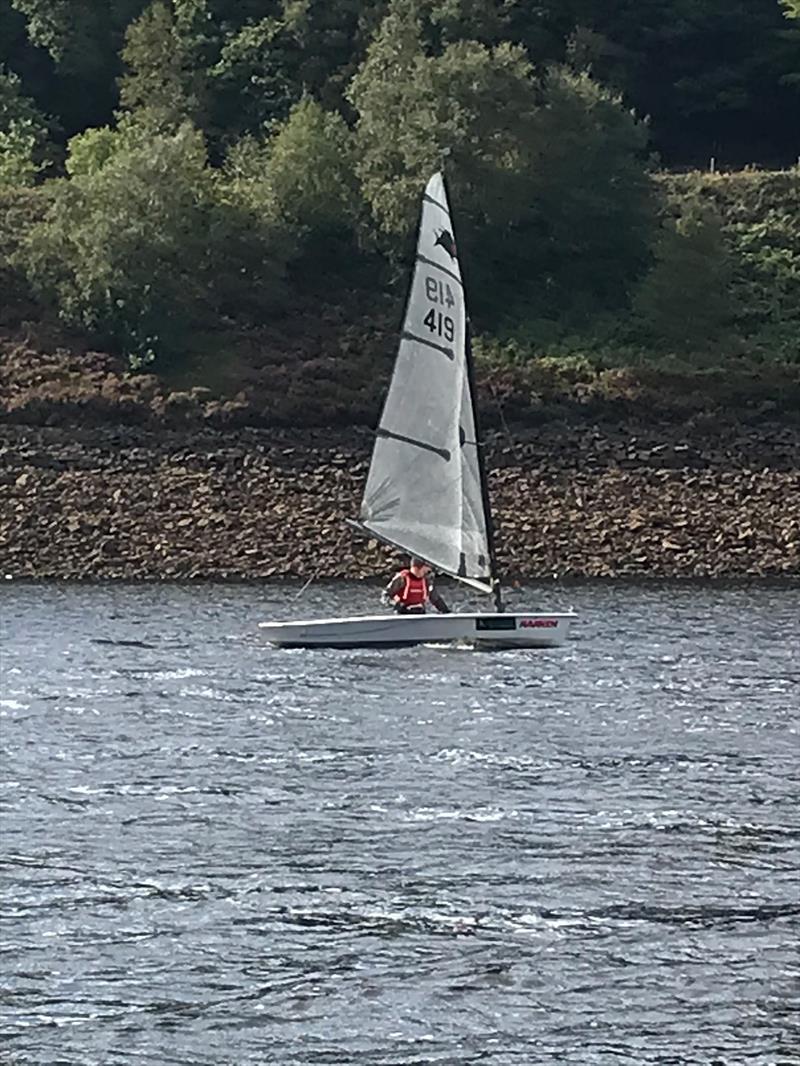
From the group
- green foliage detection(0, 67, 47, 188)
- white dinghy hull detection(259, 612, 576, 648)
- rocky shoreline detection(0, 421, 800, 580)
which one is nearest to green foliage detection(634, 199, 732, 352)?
rocky shoreline detection(0, 421, 800, 580)

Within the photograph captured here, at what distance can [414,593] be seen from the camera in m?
44.0

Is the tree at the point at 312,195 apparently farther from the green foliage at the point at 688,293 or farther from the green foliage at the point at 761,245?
the green foliage at the point at 761,245

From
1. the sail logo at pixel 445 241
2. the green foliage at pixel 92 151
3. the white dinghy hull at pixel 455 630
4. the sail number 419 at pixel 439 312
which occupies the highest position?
the green foliage at pixel 92 151

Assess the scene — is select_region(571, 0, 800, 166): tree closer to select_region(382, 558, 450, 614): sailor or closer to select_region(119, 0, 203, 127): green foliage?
select_region(119, 0, 203, 127): green foliage

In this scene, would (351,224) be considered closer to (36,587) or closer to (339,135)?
(339,135)

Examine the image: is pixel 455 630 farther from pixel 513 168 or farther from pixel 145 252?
pixel 513 168

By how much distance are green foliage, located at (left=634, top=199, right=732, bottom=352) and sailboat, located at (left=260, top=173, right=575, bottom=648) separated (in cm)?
3251

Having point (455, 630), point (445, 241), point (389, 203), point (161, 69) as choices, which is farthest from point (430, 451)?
point (161, 69)

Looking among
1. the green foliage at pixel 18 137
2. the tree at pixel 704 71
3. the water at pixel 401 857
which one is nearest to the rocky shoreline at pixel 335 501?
the water at pixel 401 857

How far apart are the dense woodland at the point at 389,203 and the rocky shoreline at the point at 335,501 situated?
7.78 metres

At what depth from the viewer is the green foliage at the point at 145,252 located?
76.8 m

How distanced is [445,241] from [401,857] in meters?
20.9

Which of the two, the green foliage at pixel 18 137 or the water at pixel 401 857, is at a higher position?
the green foliage at pixel 18 137

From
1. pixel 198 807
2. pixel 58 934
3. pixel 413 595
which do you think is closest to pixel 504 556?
pixel 413 595
